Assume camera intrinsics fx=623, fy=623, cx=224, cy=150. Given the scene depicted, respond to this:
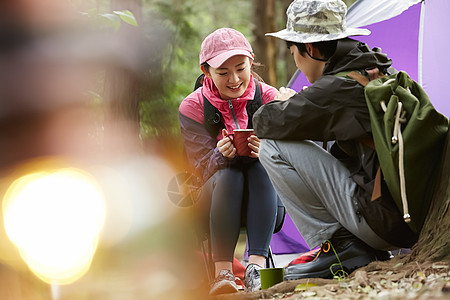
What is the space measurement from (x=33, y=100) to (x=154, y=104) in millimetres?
338

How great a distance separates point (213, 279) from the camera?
10.5 ft

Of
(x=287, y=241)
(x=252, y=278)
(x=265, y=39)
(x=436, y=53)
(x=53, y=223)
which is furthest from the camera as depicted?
(x=265, y=39)

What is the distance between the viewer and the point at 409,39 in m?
4.25

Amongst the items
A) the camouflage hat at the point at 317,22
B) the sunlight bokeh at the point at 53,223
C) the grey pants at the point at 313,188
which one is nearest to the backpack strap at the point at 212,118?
the grey pants at the point at 313,188

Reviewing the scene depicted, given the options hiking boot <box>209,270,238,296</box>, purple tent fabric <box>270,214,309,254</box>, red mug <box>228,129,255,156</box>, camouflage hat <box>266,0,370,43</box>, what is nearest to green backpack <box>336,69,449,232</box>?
camouflage hat <box>266,0,370,43</box>

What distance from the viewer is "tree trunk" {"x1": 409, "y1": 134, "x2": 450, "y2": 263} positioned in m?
2.50

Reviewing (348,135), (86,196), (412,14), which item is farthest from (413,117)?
(412,14)

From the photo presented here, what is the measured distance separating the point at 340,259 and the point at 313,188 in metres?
0.35

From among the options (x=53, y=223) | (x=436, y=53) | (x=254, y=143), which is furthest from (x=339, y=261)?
(x=53, y=223)

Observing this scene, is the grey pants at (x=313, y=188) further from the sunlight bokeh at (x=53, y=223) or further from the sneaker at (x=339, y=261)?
the sunlight bokeh at (x=53, y=223)

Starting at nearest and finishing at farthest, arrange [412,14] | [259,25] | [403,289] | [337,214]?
[403,289] < [337,214] < [412,14] < [259,25]

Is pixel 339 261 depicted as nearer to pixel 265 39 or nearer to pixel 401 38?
pixel 401 38

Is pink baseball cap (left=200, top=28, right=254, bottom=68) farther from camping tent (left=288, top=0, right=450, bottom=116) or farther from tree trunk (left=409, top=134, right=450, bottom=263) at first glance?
tree trunk (left=409, top=134, right=450, bottom=263)

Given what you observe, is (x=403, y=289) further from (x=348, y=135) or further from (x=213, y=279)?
(x=213, y=279)
